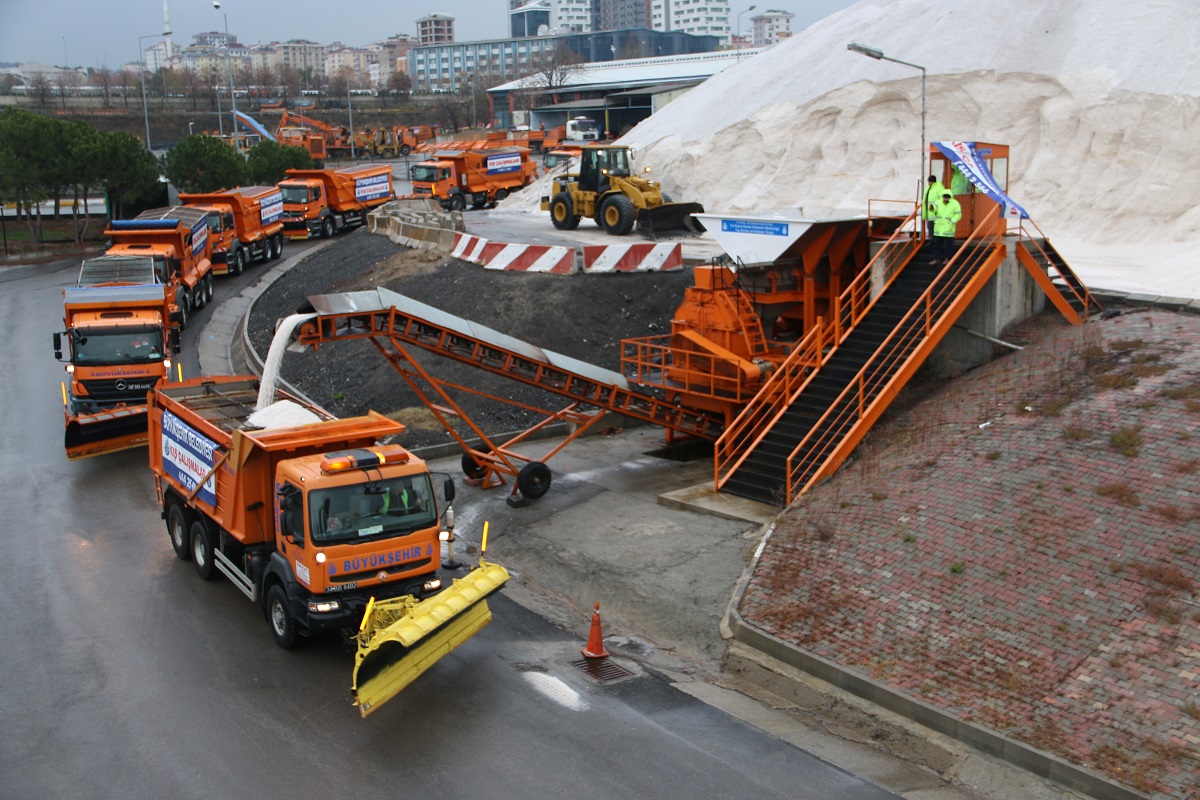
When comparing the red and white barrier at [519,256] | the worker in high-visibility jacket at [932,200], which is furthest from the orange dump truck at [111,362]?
the worker in high-visibility jacket at [932,200]

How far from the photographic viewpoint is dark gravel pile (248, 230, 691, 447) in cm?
2467

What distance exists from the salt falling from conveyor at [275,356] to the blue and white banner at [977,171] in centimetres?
1149

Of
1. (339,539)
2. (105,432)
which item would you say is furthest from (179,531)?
(105,432)

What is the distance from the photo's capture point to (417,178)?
53812 millimetres

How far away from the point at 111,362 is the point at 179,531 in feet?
25.3

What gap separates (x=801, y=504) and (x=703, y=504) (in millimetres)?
1888

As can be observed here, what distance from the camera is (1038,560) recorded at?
13.0 metres

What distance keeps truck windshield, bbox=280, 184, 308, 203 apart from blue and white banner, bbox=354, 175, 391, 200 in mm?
2879

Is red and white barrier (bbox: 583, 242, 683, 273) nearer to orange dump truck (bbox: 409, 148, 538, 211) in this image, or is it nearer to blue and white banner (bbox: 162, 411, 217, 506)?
blue and white banner (bbox: 162, 411, 217, 506)

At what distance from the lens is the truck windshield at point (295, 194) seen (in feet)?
157

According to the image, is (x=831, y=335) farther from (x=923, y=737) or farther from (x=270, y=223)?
(x=270, y=223)

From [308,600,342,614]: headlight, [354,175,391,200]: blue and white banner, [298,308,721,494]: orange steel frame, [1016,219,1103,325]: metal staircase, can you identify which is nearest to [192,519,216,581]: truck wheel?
[298,308,721,494]: orange steel frame

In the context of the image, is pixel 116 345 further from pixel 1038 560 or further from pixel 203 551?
pixel 1038 560

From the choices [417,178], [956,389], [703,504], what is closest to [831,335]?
[956,389]
